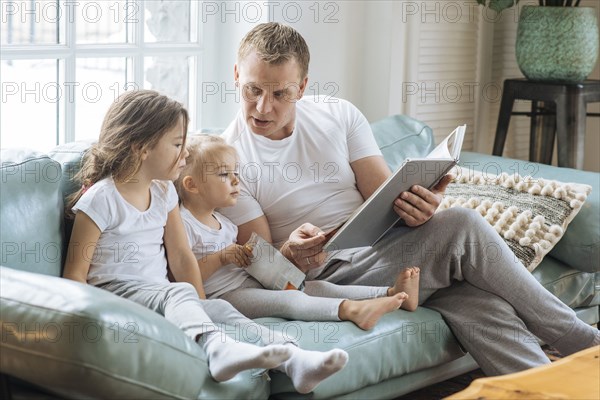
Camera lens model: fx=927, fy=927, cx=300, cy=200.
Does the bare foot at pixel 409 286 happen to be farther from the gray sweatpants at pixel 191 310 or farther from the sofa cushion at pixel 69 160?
the sofa cushion at pixel 69 160

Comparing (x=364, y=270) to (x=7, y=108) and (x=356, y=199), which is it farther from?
(x=7, y=108)

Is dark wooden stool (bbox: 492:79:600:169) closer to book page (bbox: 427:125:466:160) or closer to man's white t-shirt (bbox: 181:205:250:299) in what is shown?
book page (bbox: 427:125:466:160)

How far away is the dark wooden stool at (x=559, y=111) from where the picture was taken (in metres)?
3.55

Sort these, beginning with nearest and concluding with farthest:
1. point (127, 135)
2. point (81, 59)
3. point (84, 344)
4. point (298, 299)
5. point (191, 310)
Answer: point (84, 344), point (191, 310), point (127, 135), point (298, 299), point (81, 59)

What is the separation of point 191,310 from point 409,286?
58 centimetres

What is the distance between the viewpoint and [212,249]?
2.28 m

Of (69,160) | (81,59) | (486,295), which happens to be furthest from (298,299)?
(81,59)

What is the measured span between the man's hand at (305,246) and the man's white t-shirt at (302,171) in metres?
0.11

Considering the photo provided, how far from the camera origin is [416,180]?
7.31ft

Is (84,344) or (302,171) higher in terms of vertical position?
(302,171)

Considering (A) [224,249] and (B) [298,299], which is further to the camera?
(A) [224,249]

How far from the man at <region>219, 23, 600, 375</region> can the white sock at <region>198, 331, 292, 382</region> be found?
517 millimetres

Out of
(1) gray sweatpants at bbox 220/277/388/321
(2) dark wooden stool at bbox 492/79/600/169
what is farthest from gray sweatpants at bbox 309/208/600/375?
(2) dark wooden stool at bbox 492/79/600/169

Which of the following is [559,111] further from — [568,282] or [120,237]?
[120,237]
